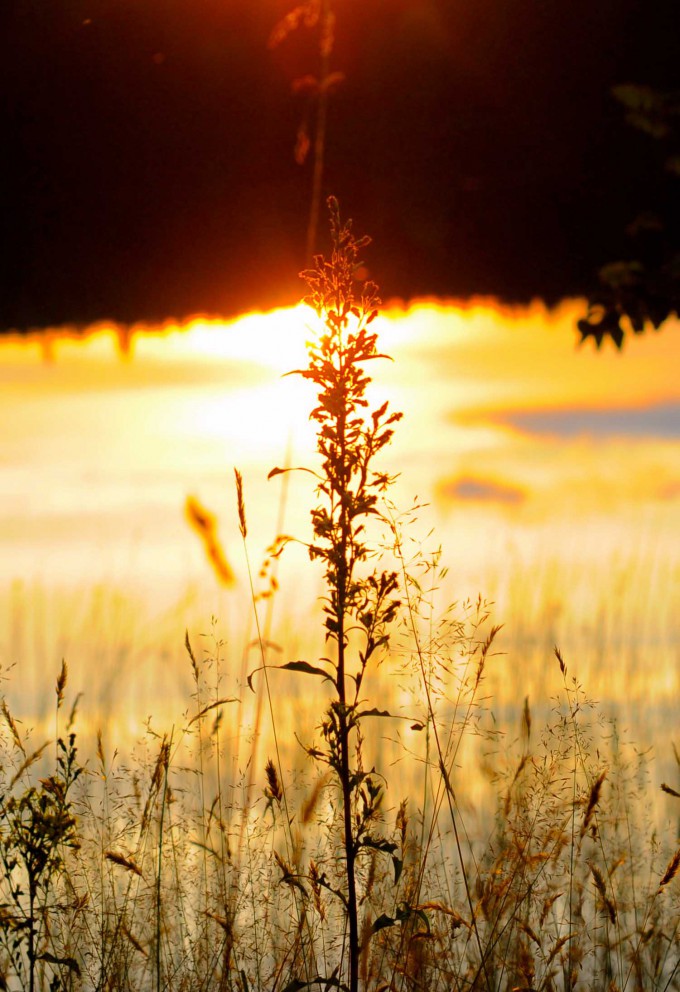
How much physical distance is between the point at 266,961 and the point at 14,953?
1.86 ft

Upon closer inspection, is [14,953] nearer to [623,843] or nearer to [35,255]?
[623,843]

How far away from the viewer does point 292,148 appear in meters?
15.3

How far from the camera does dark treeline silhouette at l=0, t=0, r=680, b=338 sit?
14867mm

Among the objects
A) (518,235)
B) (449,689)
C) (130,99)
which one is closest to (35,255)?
(130,99)

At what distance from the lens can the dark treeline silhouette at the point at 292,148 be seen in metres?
14.9

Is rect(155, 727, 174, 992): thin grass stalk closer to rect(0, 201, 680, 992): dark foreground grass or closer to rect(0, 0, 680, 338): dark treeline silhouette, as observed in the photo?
rect(0, 201, 680, 992): dark foreground grass

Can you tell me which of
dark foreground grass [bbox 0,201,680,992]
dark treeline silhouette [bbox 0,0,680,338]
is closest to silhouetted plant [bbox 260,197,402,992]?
dark foreground grass [bbox 0,201,680,992]

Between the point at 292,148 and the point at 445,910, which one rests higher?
the point at 292,148

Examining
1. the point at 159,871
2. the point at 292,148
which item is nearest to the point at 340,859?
the point at 159,871

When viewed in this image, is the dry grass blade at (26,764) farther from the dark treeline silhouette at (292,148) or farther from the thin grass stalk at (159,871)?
the dark treeline silhouette at (292,148)

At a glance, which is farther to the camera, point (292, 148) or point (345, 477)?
point (292, 148)

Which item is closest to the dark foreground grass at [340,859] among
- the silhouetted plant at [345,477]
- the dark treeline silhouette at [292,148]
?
the silhouetted plant at [345,477]

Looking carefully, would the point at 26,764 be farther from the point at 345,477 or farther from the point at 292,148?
the point at 292,148

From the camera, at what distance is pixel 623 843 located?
315 centimetres
